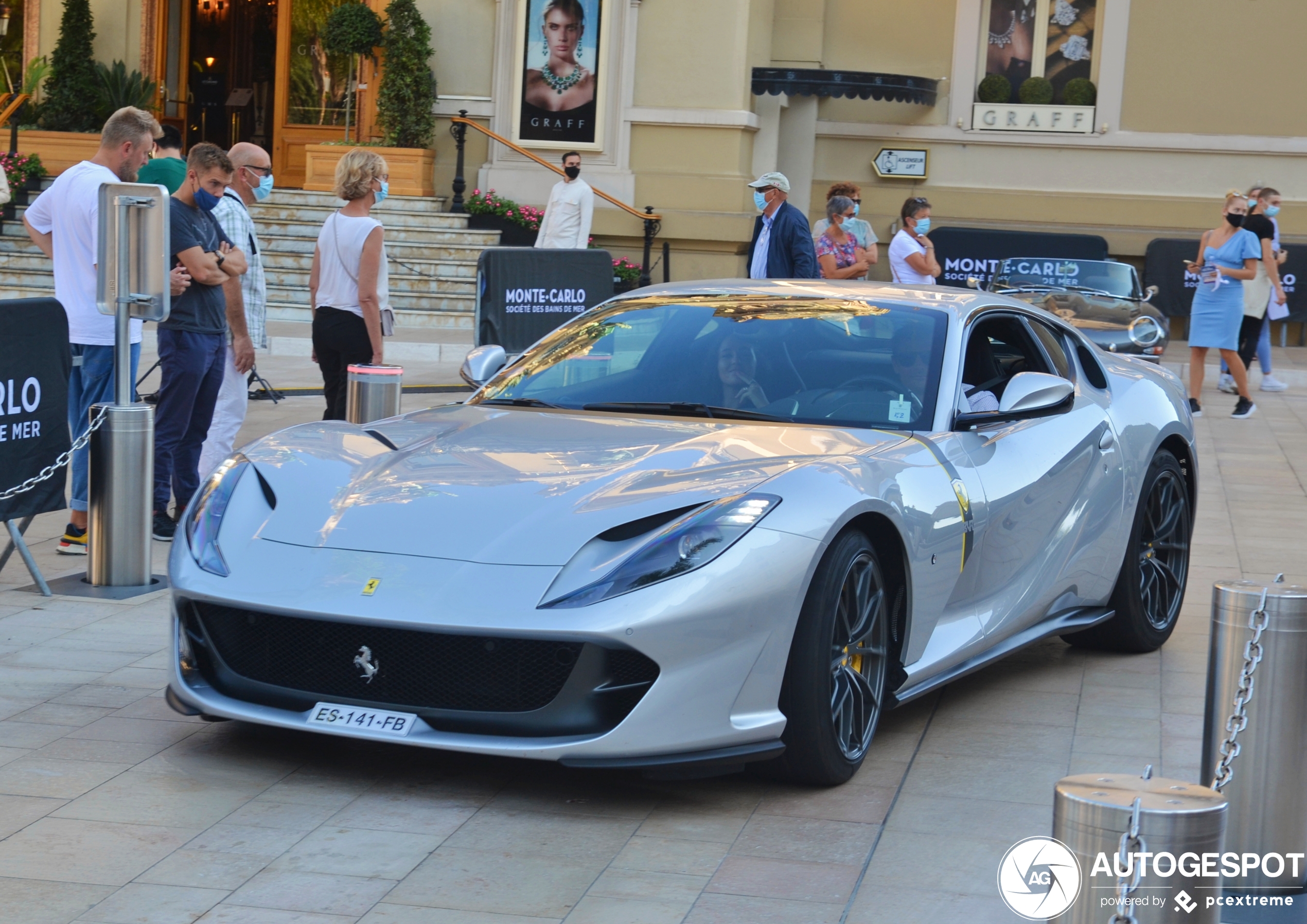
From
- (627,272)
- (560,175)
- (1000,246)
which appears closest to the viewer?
(627,272)

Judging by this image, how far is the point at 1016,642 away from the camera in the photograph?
5477mm

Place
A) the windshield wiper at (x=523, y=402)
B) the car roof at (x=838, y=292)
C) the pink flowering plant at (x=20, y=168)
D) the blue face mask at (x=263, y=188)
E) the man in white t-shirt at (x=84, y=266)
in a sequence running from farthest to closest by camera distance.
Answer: the pink flowering plant at (x=20, y=168) → the blue face mask at (x=263, y=188) → the man in white t-shirt at (x=84, y=266) → the car roof at (x=838, y=292) → the windshield wiper at (x=523, y=402)

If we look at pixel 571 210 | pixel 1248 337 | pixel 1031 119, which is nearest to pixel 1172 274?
pixel 1031 119

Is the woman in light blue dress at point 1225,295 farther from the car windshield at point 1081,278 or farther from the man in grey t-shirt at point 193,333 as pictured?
the man in grey t-shirt at point 193,333

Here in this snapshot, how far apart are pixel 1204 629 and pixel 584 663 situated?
12.3ft

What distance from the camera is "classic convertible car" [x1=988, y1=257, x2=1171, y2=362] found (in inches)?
572

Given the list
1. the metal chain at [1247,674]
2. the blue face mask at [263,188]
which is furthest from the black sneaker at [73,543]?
the metal chain at [1247,674]

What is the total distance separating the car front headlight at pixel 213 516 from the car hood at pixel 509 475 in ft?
0.26

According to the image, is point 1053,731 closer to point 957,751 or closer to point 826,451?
point 957,751

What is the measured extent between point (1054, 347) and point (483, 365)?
7.00 ft

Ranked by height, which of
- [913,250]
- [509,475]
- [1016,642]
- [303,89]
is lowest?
[1016,642]

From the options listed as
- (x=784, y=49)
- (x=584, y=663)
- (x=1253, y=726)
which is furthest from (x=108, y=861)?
(x=784, y=49)

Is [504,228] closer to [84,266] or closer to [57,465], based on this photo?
[84,266]

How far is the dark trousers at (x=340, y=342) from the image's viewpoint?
340 inches
